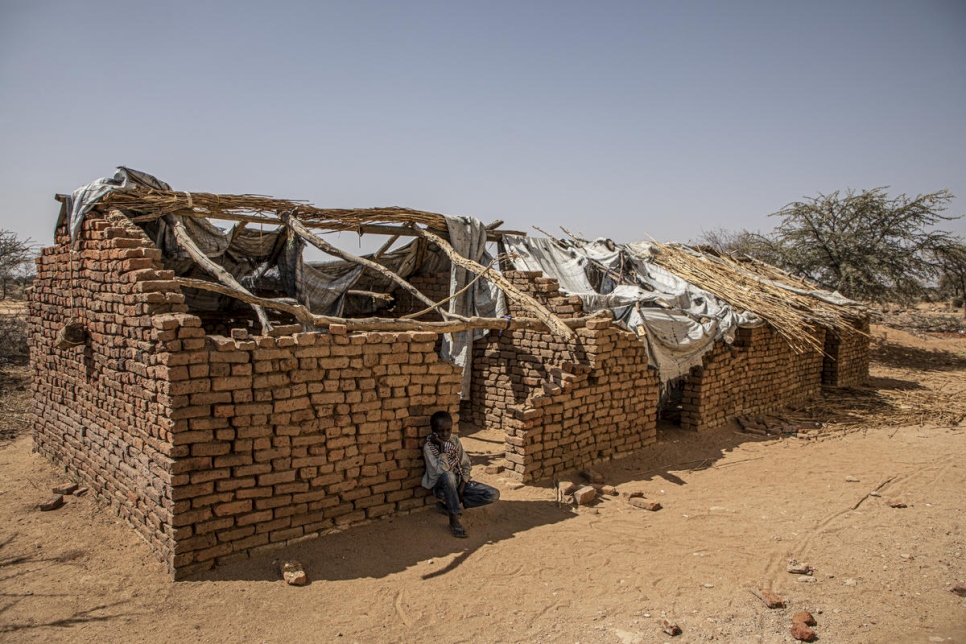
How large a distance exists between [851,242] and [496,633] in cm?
1970

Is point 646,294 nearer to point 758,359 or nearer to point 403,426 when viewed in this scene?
point 758,359

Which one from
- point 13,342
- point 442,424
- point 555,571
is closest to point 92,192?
point 442,424

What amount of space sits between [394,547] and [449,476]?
2.55 feet

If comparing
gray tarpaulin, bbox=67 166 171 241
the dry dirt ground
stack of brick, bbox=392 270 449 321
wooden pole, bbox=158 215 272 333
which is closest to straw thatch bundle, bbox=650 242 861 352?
the dry dirt ground

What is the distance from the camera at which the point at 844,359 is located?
13125mm

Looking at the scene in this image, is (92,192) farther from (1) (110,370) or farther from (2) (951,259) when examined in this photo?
(2) (951,259)

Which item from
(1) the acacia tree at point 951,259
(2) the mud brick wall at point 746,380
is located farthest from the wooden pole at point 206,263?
(1) the acacia tree at point 951,259

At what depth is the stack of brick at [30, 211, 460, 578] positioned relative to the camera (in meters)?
4.37

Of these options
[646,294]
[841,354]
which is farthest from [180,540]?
[841,354]

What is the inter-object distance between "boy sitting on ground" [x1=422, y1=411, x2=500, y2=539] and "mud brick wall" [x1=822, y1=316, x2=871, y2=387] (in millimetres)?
9768

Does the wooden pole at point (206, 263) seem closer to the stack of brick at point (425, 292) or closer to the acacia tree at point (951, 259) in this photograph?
the stack of brick at point (425, 292)

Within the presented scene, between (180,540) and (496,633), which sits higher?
(180,540)

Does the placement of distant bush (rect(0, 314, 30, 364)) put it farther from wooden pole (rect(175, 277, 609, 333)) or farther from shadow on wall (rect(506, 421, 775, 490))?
shadow on wall (rect(506, 421, 775, 490))

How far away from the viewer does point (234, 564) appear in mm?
4562
